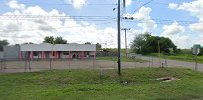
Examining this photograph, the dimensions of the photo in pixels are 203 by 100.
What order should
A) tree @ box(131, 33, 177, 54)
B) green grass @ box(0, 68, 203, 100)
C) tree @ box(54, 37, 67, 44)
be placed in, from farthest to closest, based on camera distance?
tree @ box(54, 37, 67, 44) → tree @ box(131, 33, 177, 54) → green grass @ box(0, 68, 203, 100)

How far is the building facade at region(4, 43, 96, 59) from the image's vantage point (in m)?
85.1

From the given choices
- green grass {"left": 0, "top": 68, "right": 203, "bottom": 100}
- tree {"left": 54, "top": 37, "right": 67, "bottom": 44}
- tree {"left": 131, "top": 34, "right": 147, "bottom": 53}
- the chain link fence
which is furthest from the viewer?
tree {"left": 54, "top": 37, "right": 67, "bottom": 44}

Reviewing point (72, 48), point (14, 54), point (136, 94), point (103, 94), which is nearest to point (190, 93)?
point (136, 94)

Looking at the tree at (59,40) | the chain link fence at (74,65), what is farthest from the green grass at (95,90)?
the tree at (59,40)

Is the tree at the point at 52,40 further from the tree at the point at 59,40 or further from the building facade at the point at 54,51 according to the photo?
the building facade at the point at 54,51

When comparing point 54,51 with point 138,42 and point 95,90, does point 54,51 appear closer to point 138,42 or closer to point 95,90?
point 138,42

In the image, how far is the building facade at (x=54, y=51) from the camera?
85.1m

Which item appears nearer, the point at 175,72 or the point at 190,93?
the point at 190,93

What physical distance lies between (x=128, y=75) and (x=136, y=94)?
1229 centimetres

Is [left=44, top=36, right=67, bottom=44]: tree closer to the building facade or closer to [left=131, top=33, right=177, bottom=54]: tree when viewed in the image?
[left=131, top=33, right=177, bottom=54]: tree

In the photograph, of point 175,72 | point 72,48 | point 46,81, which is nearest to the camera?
point 46,81

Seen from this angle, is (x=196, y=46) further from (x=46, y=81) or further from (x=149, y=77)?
(x=46, y=81)

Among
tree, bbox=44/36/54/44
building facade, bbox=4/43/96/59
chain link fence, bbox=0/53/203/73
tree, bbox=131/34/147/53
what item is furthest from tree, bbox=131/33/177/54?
chain link fence, bbox=0/53/203/73

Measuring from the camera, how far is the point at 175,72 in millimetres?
31188
